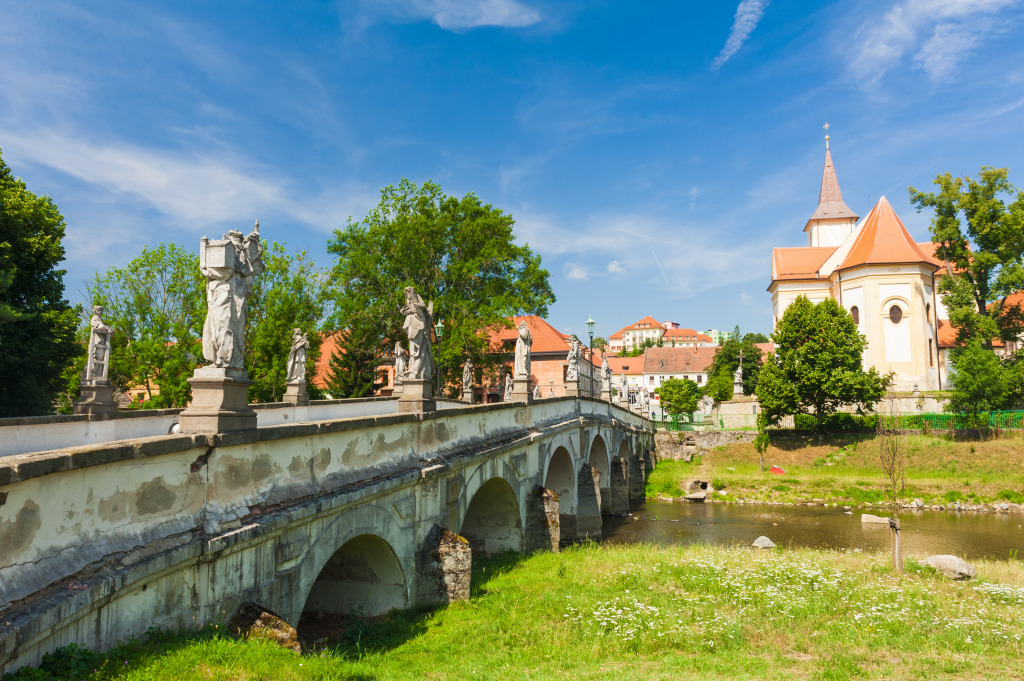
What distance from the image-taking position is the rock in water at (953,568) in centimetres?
1416

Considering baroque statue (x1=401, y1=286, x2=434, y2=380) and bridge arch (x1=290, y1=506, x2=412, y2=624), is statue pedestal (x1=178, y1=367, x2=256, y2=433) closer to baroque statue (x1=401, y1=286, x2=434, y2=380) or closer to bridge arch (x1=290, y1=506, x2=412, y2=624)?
bridge arch (x1=290, y1=506, x2=412, y2=624)

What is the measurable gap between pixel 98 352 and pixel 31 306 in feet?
21.7

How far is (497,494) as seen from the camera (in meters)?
15.1

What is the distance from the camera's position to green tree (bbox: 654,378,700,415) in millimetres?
52188

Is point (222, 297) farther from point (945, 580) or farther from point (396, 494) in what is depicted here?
point (945, 580)

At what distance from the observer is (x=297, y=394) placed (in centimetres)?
1816

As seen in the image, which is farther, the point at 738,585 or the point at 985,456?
the point at 985,456

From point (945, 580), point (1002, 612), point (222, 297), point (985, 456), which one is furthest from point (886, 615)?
point (985, 456)

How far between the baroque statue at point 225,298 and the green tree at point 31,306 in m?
16.5

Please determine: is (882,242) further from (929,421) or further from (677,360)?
(677,360)

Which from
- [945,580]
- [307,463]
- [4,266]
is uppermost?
[4,266]

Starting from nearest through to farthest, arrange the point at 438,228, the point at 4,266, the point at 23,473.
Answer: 1. the point at 23,473
2. the point at 4,266
3. the point at 438,228

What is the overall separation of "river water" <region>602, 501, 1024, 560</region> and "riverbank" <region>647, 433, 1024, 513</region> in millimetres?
1632

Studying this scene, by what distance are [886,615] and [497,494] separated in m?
8.20
